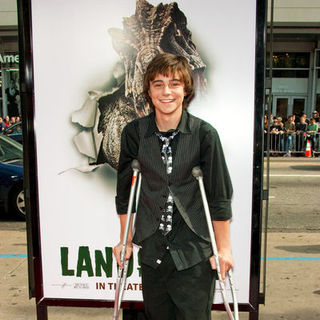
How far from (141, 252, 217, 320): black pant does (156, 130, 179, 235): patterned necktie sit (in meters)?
0.15

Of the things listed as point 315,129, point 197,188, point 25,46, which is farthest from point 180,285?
point 315,129

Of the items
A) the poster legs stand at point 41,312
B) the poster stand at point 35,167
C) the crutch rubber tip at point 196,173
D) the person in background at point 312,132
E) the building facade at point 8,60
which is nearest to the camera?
the crutch rubber tip at point 196,173

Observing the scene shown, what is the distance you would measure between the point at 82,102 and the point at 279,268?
11.4 ft

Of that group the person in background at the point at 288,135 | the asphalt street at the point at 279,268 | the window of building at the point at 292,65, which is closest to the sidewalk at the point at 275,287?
the asphalt street at the point at 279,268

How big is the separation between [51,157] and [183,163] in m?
1.10

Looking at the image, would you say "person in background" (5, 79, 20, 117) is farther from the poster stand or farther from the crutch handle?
the crutch handle

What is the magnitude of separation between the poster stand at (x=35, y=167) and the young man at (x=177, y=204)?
531 mm

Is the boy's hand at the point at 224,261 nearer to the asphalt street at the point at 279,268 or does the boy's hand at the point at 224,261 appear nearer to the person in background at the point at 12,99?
the asphalt street at the point at 279,268

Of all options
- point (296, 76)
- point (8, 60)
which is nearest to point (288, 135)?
point (296, 76)

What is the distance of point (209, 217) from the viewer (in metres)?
2.23

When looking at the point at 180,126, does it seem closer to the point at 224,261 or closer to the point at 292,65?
the point at 224,261

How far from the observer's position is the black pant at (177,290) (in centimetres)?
224

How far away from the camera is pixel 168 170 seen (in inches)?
89.8

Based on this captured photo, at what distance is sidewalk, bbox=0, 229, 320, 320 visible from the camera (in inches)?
157
